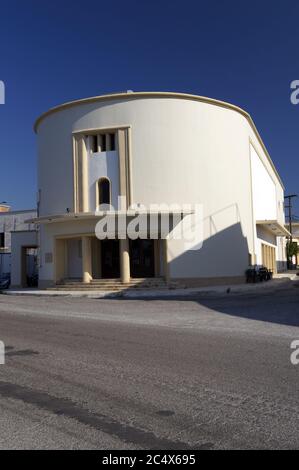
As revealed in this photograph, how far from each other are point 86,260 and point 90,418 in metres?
22.8

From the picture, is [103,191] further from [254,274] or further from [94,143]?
[254,274]

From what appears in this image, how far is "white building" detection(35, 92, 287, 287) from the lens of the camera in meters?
27.2

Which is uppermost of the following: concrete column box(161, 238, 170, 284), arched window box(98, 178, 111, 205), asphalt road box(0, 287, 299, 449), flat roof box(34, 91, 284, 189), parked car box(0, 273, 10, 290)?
flat roof box(34, 91, 284, 189)

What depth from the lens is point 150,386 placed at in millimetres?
6441

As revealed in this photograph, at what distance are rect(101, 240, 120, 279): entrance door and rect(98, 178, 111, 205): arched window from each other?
2.50 metres

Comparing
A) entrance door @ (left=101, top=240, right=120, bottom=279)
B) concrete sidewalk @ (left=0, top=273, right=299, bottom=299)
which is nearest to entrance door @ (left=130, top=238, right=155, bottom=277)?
entrance door @ (left=101, top=240, right=120, bottom=279)

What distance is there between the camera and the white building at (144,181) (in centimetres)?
2725

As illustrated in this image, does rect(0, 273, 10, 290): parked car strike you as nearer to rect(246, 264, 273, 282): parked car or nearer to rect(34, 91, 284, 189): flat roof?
rect(34, 91, 284, 189): flat roof

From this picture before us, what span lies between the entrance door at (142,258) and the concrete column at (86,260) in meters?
2.41

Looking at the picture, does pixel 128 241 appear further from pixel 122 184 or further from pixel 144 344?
pixel 144 344

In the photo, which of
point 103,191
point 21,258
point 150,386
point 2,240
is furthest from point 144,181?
point 2,240

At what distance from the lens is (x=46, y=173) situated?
1188 inches

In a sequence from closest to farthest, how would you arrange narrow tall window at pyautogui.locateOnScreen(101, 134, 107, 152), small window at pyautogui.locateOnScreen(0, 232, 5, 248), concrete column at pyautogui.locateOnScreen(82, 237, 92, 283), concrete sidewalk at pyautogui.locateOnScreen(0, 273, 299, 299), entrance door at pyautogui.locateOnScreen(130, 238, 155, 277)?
concrete sidewalk at pyautogui.locateOnScreen(0, 273, 299, 299), concrete column at pyautogui.locateOnScreen(82, 237, 92, 283), entrance door at pyautogui.locateOnScreen(130, 238, 155, 277), narrow tall window at pyautogui.locateOnScreen(101, 134, 107, 152), small window at pyautogui.locateOnScreen(0, 232, 5, 248)
